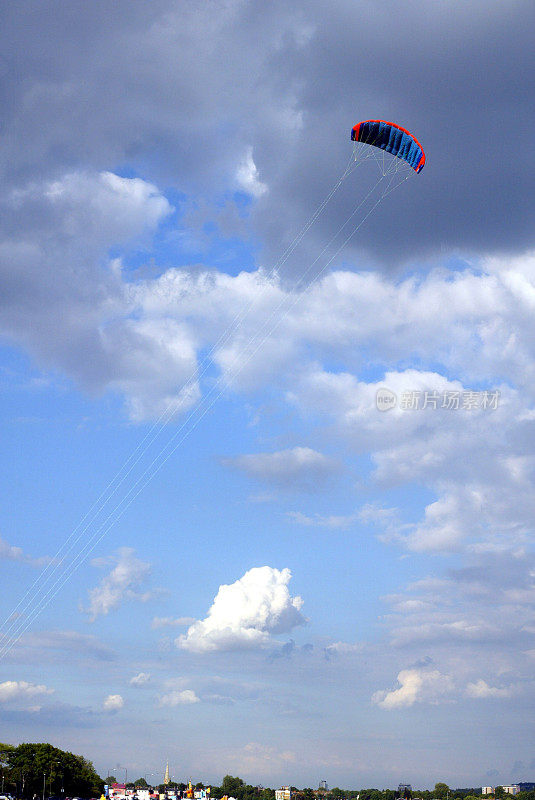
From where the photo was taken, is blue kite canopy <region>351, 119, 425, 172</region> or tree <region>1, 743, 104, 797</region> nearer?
blue kite canopy <region>351, 119, 425, 172</region>

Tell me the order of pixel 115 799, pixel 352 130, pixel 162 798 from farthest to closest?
pixel 115 799 < pixel 162 798 < pixel 352 130

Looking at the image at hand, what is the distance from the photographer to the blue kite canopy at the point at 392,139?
7250cm

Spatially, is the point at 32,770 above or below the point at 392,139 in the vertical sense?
below

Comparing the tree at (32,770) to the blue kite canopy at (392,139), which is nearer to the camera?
the blue kite canopy at (392,139)

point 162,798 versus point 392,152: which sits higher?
point 392,152

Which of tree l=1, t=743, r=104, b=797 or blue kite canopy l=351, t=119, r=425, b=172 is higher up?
blue kite canopy l=351, t=119, r=425, b=172

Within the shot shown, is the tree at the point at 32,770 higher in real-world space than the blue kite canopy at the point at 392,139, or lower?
lower

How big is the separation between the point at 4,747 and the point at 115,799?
81409mm

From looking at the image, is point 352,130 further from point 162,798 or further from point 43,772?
point 43,772

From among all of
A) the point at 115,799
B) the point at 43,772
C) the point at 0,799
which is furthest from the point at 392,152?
the point at 43,772

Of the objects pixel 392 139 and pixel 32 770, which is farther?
pixel 32 770

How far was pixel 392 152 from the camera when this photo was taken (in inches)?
2936

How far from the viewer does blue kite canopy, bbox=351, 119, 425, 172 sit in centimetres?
7250

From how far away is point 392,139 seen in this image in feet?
241
